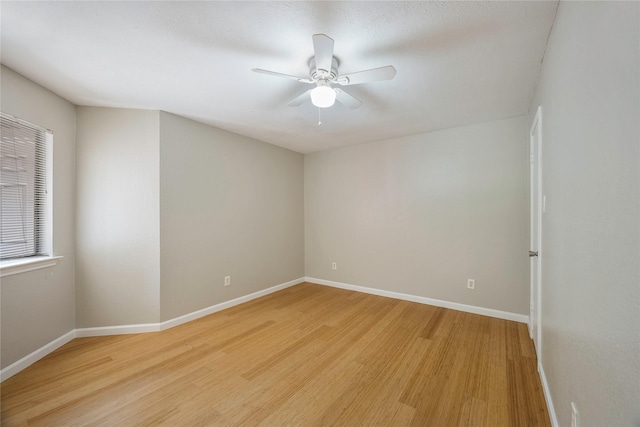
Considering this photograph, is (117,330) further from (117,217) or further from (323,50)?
(323,50)

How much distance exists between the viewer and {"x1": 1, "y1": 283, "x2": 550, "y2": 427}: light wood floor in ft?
5.12

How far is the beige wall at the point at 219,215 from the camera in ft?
9.14

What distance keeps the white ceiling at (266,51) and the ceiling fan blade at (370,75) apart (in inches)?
6.3

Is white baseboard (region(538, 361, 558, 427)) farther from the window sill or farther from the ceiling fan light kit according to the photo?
the window sill

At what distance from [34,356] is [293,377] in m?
2.25

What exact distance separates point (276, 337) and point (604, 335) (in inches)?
94.2

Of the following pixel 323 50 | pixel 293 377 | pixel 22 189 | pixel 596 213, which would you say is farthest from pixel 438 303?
pixel 22 189

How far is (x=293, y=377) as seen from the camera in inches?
75.8

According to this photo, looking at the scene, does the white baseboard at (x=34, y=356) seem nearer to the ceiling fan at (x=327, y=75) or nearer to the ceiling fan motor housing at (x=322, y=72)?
the ceiling fan at (x=327, y=75)

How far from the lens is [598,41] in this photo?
0.87 m

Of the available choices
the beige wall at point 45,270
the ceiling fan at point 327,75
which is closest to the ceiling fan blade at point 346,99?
the ceiling fan at point 327,75

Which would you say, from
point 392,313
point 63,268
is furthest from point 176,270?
point 392,313

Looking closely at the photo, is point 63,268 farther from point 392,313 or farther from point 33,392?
point 392,313

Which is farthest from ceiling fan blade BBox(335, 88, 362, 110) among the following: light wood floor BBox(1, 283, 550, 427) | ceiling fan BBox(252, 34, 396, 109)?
light wood floor BBox(1, 283, 550, 427)
